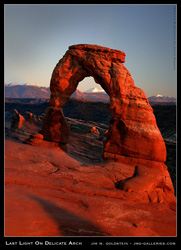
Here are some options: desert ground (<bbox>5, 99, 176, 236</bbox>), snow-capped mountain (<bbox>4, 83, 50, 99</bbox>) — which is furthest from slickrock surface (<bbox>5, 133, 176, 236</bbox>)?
snow-capped mountain (<bbox>4, 83, 50, 99</bbox>)

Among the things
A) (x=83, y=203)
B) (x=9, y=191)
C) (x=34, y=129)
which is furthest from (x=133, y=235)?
(x=34, y=129)

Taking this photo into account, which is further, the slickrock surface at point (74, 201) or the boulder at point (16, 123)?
the boulder at point (16, 123)

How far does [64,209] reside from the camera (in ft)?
13.7

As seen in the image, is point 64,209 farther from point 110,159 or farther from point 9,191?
point 110,159

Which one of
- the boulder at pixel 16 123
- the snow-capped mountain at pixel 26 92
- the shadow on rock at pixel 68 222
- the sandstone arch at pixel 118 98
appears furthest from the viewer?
the snow-capped mountain at pixel 26 92

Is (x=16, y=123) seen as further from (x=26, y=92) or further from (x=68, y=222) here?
(x=26, y=92)

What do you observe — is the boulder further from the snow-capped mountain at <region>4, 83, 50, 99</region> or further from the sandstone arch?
the snow-capped mountain at <region>4, 83, 50, 99</region>

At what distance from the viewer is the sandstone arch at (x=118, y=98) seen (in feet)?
24.0

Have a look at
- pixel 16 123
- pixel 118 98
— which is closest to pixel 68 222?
pixel 118 98

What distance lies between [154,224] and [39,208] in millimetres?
2572

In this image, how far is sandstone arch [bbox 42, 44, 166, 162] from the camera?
24.0 ft

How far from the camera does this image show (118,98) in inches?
309

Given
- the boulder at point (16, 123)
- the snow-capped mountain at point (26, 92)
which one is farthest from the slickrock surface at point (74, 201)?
the snow-capped mountain at point (26, 92)

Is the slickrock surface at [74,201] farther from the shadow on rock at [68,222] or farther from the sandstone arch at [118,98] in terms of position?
the sandstone arch at [118,98]
